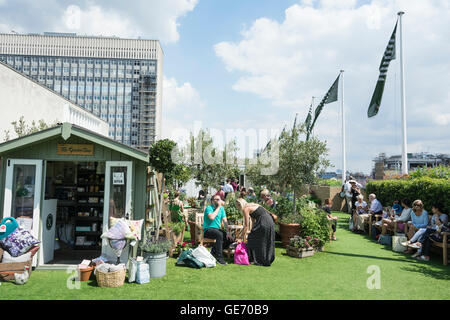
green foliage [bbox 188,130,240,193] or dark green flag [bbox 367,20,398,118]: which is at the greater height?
dark green flag [bbox 367,20,398,118]

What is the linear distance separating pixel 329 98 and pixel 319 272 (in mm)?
13839

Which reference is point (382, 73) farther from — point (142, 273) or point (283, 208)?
point (142, 273)

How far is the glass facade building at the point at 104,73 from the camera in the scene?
82.8 metres

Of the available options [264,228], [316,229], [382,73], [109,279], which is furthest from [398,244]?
[382,73]

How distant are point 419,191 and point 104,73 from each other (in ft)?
290

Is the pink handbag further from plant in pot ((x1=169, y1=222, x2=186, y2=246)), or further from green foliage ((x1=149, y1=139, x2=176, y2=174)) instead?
green foliage ((x1=149, y1=139, x2=176, y2=174))

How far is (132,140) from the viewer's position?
275 ft

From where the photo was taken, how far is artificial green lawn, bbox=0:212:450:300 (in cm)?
487

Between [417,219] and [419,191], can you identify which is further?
[419,191]

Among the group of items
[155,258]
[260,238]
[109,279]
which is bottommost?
[109,279]

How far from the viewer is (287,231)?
8.32 meters

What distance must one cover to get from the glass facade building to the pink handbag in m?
78.7

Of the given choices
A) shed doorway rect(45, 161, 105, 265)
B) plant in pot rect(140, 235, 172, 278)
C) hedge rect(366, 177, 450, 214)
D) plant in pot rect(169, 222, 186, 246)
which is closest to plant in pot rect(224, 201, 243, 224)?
plant in pot rect(169, 222, 186, 246)

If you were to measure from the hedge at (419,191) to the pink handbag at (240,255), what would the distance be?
555 centimetres
